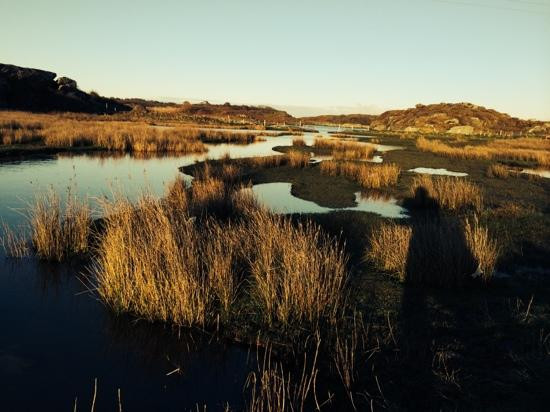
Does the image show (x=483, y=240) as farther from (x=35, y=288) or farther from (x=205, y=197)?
(x=35, y=288)

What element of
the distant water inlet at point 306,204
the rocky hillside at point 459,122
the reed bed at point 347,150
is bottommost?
the distant water inlet at point 306,204

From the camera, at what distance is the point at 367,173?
67.5ft

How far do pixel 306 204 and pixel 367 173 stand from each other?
245 inches

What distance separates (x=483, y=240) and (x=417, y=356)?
13.7 feet

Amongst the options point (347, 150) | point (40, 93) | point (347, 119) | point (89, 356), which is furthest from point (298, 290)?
point (347, 119)

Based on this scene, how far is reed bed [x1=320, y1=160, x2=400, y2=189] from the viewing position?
19703mm

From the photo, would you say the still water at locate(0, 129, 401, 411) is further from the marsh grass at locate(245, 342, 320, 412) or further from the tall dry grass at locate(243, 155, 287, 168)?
the tall dry grass at locate(243, 155, 287, 168)

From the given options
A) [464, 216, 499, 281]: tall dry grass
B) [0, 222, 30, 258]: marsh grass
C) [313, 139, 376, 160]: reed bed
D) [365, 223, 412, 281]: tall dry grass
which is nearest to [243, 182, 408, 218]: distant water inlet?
[365, 223, 412, 281]: tall dry grass

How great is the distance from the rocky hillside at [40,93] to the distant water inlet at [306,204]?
200ft

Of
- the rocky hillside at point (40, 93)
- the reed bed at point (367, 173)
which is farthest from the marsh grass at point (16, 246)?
the rocky hillside at point (40, 93)

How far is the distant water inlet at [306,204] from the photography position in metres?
14.5

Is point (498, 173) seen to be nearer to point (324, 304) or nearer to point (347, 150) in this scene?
point (347, 150)

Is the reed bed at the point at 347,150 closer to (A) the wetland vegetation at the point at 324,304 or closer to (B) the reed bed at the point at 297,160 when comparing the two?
(B) the reed bed at the point at 297,160

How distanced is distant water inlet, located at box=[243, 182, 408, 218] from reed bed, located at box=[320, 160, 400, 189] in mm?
1693
